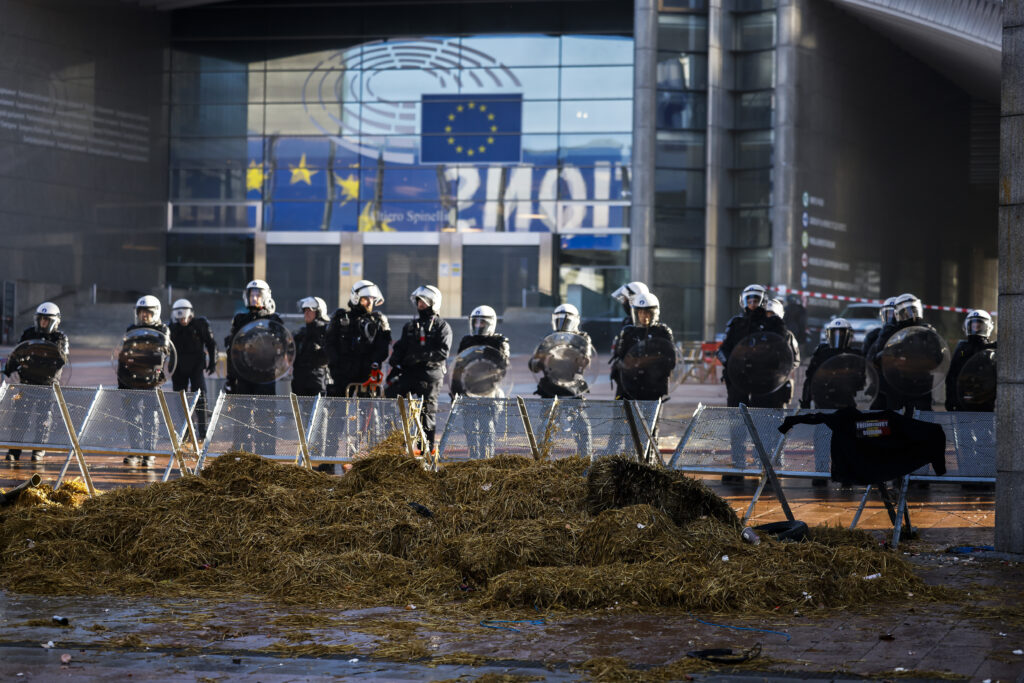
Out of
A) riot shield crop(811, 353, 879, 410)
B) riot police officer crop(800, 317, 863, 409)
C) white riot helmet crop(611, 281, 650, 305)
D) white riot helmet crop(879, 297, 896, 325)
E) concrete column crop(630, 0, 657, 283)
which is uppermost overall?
concrete column crop(630, 0, 657, 283)

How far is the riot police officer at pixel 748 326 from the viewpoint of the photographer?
15.5m

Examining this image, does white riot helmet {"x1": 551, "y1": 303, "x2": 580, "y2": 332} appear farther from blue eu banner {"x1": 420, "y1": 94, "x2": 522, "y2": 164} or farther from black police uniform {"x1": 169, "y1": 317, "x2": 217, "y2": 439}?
blue eu banner {"x1": 420, "y1": 94, "x2": 522, "y2": 164}

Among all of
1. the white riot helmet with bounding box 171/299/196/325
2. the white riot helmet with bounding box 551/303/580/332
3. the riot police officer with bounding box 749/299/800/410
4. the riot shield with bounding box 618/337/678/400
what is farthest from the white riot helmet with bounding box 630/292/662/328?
the white riot helmet with bounding box 171/299/196/325

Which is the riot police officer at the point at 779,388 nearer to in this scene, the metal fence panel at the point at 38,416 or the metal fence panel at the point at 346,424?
the metal fence panel at the point at 346,424

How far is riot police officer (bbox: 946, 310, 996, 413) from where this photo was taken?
15141 mm

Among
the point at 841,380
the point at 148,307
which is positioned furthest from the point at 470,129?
the point at 841,380

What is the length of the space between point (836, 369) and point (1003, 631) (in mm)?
8925

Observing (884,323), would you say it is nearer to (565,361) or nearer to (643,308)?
(643,308)

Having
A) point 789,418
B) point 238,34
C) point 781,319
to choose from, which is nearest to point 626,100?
point 238,34

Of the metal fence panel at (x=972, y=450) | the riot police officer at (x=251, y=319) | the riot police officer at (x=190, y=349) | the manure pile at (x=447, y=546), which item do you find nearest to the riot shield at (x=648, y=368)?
the riot police officer at (x=251, y=319)

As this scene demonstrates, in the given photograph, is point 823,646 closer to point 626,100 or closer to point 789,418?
point 789,418

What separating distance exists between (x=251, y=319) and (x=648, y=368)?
15.7 ft

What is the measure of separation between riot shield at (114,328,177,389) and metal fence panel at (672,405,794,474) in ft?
25.2

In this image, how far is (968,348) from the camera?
15.4 metres
